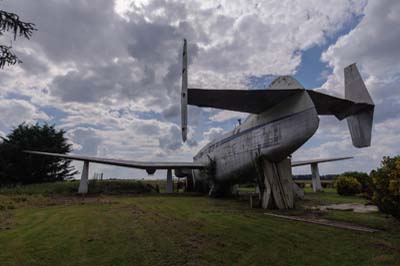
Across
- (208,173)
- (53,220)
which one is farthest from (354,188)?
(53,220)

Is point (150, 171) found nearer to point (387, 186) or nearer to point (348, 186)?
point (348, 186)

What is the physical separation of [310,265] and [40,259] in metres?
4.92

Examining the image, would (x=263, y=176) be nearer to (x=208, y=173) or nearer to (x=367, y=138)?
(x=367, y=138)

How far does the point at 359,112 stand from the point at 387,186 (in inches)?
181

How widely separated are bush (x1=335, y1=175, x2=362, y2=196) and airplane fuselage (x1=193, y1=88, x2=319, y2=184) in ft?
31.3

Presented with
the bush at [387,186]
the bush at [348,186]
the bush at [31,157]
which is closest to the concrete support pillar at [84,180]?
the bush at [31,157]

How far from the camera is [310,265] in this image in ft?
14.6

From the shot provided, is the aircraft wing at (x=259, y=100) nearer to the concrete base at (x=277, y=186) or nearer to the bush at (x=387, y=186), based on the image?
the concrete base at (x=277, y=186)

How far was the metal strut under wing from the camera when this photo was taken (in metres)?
9.33

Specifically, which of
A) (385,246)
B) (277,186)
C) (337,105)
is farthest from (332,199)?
(385,246)

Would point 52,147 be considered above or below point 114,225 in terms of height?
above

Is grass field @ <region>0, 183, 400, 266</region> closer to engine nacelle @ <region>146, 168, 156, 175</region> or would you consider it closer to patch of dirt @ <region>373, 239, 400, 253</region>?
patch of dirt @ <region>373, 239, 400, 253</region>

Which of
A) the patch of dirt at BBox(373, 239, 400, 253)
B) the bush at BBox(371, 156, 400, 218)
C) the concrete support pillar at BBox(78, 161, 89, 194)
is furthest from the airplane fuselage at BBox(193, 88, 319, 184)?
the concrete support pillar at BBox(78, 161, 89, 194)

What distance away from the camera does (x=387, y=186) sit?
25.0ft
